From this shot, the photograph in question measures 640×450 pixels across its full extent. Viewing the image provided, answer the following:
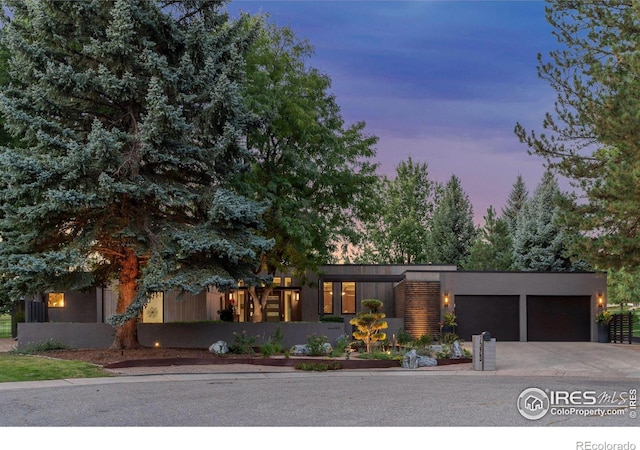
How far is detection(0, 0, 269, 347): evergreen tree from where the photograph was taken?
20594 mm

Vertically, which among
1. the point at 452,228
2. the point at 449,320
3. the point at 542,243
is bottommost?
the point at 449,320

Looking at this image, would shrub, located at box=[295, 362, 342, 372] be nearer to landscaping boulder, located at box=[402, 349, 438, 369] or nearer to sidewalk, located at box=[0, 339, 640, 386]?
sidewalk, located at box=[0, 339, 640, 386]

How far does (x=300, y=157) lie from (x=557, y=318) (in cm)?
1343

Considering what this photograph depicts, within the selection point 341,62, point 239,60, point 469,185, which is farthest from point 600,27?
point 469,185

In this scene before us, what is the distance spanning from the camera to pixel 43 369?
18453mm

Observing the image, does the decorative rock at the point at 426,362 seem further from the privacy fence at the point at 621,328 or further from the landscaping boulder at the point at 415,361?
the privacy fence at the point at 621,328

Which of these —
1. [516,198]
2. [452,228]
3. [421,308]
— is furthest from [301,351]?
[516,198]

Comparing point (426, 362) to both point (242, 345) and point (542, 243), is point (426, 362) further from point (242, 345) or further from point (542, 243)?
point (542, 243)

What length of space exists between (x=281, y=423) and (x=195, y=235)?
438 inches

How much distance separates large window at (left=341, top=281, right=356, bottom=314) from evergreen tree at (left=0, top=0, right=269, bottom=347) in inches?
528

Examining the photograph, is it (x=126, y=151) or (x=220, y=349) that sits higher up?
(x=126, y=151)

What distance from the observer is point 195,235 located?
70.1ft

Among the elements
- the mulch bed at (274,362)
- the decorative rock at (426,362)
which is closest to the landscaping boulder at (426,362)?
the decorative rock at (426,362)

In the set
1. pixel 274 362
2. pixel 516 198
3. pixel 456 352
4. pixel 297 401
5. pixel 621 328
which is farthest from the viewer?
pixel 516 198
